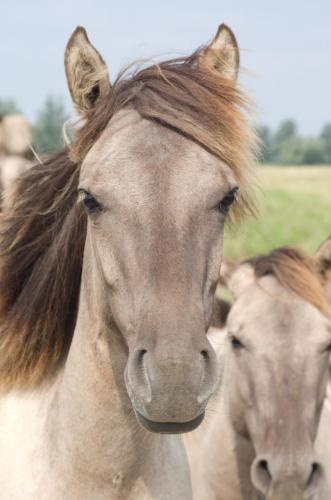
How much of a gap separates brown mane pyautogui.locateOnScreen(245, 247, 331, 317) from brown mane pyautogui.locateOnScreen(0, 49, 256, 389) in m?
1.54

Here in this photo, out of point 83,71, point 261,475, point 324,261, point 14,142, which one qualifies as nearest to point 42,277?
point 83,71

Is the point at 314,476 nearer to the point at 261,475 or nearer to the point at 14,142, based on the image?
the point at 261,475

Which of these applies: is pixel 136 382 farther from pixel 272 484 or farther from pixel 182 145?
pixel 272 484

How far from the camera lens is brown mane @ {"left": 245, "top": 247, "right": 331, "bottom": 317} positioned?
4.31 m

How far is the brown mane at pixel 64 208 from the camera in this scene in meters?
2.56

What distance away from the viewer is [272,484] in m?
3.80

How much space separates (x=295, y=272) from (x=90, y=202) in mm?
2314

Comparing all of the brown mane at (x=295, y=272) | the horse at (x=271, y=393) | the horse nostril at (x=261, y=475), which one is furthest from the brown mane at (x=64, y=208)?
the brown mane at (x=295, y=272)

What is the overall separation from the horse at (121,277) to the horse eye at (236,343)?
4.70ft

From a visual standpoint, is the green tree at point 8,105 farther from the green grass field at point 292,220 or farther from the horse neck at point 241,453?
the horse neck at point 241,453

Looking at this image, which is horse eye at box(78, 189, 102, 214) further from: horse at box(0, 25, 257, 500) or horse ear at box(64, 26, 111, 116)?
horse ear at box(64, 26, 111, 116)

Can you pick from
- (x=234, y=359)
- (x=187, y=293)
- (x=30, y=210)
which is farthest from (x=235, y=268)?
(x=187, y=293)

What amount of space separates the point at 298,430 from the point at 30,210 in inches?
72.6

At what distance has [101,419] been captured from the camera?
258cm
